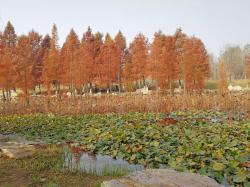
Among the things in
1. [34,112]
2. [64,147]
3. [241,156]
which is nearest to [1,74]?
[34,112]

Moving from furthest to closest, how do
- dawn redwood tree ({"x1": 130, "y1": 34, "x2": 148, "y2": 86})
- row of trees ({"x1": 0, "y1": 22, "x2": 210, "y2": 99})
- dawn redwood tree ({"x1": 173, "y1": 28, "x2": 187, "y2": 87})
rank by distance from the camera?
dawn redwood tree ({"x1": 130, "y1": 34, "x2": 148, "y2": 86}) → dawn redwood tree ({"x1": 173, "y1": 28, "x2": 187, "y2": 87}) → row of trees ({"x1": 0, "y1": 22, "x2": 210, "y2": 99})

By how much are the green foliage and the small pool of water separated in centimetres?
22

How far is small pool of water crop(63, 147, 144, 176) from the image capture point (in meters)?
6.57

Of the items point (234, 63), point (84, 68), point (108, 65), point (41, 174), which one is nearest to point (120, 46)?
point (108, 65)

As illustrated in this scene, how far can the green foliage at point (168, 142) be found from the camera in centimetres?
601

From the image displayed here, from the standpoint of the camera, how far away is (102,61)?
3906 cm

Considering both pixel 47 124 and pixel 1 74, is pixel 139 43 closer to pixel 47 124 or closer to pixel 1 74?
pixel 1 74

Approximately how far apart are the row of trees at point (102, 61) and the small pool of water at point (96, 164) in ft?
56.3

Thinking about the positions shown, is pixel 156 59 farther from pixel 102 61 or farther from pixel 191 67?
pixel 102 61

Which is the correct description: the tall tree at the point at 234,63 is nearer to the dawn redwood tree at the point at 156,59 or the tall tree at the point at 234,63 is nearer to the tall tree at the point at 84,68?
the dawn redwood tree at the point at 156,59

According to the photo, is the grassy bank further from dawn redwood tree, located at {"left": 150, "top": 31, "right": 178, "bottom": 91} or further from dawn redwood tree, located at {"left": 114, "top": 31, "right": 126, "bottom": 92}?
dawn redwood tree, located at {"left": 114, "top": 31, "right": 126, "bottom": 92}

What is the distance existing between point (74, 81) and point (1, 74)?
13.2 meters

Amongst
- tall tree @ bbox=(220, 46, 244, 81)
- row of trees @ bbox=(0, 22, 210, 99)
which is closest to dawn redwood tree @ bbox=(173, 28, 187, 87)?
→ row of trees @ bbox=(0, 22, 210, 99)

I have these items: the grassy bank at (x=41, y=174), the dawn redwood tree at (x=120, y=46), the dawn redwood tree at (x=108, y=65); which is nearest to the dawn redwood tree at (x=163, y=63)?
the dawn redwood tree at (x=108, y=65)
